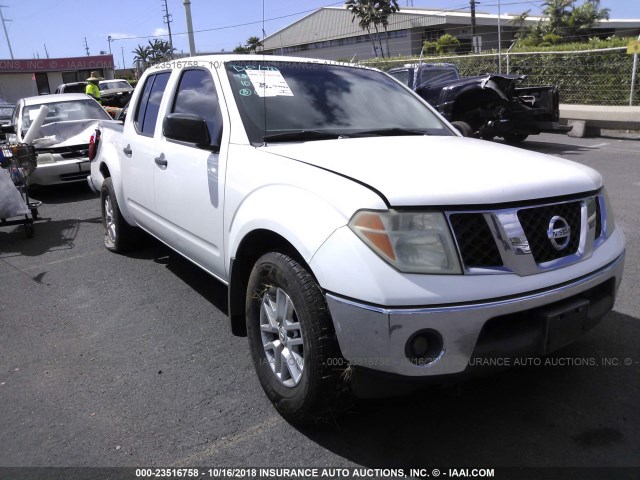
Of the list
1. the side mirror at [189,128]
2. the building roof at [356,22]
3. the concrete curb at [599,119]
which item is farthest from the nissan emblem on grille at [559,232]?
the building roof at [356,22]

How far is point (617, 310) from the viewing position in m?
3.89

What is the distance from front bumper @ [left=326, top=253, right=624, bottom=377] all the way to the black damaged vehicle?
866 centimetres

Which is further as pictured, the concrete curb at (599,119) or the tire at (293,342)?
the concrete curb at (599,119)

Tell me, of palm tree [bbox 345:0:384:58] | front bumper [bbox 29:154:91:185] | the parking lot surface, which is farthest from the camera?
palm tree [bbox 345:0:384:58]

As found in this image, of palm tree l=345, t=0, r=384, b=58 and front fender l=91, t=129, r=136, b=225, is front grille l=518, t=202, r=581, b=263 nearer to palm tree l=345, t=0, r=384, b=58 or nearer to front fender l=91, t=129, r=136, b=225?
front fender l=91, t=129, r=136, b=225

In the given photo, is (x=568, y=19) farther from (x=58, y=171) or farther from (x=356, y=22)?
(x=58, y=171)

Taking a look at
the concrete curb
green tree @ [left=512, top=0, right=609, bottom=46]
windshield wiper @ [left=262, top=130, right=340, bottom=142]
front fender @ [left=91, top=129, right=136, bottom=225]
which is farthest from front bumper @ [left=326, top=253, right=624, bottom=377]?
green tree @ [left=512, top=0, right=609, bottom=46]

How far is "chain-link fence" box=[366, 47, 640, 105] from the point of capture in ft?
47.2

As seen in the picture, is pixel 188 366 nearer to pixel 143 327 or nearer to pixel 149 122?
pixel 143 327

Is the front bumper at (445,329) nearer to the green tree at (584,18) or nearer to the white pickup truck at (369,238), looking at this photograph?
the white pickup truck at (369,238)

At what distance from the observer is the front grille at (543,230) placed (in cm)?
243

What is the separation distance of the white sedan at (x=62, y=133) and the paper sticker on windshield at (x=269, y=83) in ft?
18.4

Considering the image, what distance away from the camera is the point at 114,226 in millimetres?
5773

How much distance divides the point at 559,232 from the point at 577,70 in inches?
603
